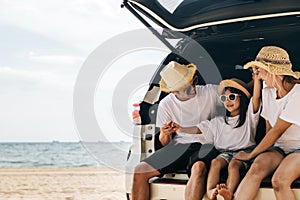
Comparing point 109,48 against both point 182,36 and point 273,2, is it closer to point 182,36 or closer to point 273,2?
point 182,36

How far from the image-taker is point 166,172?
4027mm

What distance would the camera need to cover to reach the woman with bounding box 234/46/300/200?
3.47 m

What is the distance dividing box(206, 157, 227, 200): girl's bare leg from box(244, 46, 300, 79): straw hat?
72 centimetres

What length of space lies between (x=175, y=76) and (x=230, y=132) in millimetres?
595

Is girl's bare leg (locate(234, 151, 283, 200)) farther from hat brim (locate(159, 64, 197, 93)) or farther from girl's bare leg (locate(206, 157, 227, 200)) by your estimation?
hat brim (locate(159, 64, 197, 93))

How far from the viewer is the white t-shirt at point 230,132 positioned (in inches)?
156

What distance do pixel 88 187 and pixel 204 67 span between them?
23.7 feet

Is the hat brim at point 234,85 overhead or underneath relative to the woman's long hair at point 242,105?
overhead

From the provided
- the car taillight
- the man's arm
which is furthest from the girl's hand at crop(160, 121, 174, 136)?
the car taillight

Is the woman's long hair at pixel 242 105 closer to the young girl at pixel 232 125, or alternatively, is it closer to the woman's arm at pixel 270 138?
the young girl at pixel 232 125

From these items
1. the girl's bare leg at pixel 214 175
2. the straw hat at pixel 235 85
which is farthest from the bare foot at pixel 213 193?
the straw hat at pixel 235 85

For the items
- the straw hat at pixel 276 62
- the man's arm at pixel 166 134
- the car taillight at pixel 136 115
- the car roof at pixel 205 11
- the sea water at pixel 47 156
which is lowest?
the sea water at pixel 47 156

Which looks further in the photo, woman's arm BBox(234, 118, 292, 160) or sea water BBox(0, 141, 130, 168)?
sea water BBox(0, 141, 130, 168)

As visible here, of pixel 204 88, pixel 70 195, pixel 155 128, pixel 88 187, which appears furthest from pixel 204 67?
pixel 88 187
